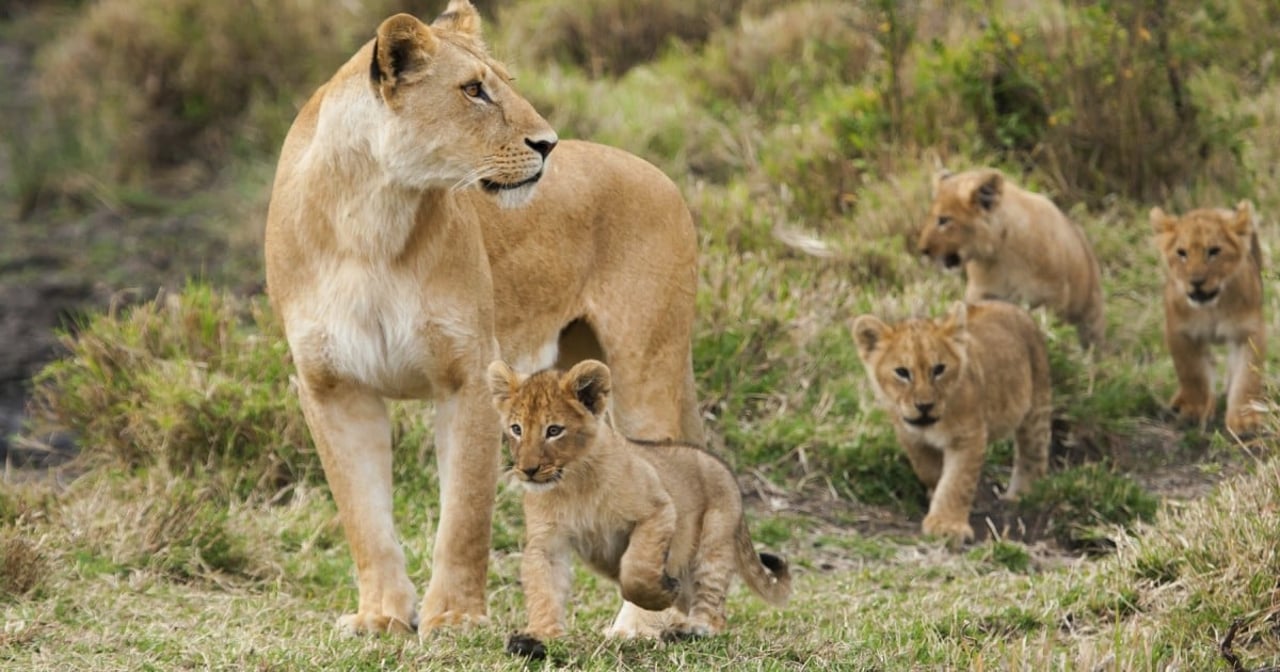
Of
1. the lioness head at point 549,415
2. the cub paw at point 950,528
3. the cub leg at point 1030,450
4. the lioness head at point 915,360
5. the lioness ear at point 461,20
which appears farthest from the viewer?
the cub leg at point 1030,450

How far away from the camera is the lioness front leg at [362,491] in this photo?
5805 millimetres

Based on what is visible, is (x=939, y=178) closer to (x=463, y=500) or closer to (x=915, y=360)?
(x=915, y=360)

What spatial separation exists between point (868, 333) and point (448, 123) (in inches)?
111

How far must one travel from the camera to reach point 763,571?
607 cm

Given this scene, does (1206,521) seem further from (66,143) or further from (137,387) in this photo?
(66,143)

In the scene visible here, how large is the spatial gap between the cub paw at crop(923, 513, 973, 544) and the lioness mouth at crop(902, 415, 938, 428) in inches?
13.5

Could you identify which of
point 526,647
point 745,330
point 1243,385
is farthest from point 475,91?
point 1243,385

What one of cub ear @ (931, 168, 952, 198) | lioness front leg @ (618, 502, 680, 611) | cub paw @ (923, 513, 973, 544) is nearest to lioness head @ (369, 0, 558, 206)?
lioness front leg @ (618, 502, 680, 611)

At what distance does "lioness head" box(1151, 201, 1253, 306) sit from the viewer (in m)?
8.62

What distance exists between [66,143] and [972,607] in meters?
9.08

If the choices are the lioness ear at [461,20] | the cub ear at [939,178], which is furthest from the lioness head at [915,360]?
the lioness ear at [461,20]

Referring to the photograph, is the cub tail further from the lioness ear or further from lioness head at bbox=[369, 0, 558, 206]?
the lioness ear

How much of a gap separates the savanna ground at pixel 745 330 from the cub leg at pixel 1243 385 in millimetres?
104

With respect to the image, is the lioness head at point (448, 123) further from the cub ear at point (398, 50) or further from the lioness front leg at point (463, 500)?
the lioness front leg at point (463, 500)
